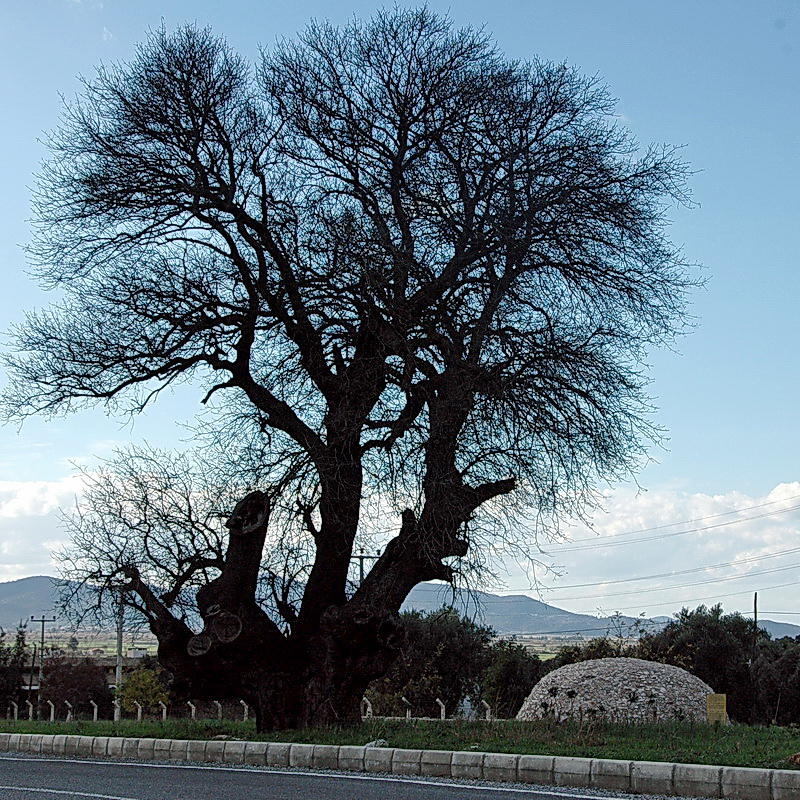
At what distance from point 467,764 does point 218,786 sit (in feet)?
9.21

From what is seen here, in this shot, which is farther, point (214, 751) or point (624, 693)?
point (624, 693)

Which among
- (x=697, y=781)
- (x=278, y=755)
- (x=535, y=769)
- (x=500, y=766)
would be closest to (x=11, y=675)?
(x=278, y=755)

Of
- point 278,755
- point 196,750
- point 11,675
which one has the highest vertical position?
point 278,755

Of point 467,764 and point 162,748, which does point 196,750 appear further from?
point 467,764

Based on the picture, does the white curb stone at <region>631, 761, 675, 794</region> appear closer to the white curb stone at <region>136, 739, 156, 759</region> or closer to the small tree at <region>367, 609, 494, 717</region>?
the white curb stone at <region>136, 739, 156, 759</region>

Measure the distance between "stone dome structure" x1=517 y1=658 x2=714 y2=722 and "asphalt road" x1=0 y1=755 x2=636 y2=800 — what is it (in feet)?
30.3

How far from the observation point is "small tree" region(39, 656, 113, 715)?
161ft

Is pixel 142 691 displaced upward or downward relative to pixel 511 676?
downward

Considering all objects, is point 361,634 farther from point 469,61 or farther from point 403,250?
point 469,61

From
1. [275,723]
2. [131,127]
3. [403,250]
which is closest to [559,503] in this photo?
[403,250]

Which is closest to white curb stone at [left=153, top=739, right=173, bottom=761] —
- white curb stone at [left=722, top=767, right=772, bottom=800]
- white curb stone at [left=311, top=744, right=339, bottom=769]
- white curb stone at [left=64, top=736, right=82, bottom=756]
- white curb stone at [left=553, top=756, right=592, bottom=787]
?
white curb stone at [left=64, top=736, right=82, bottom=756]

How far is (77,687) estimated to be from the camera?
5159 cm

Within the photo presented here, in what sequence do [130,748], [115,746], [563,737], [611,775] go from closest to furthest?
[611,775], [563,737], [130,748], [115,746]

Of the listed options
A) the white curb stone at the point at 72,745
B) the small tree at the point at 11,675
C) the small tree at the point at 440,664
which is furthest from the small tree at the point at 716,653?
the small tree at the point at 11,675
